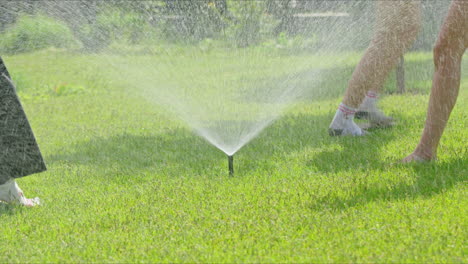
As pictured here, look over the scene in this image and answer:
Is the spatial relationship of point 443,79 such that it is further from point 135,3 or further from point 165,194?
point 135,3

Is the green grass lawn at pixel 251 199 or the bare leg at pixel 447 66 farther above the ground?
the bare leg at pixel 447 66

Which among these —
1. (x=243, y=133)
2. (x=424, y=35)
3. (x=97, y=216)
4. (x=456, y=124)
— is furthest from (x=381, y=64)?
(x=424, y=35)

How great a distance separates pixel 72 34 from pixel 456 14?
9485 mm

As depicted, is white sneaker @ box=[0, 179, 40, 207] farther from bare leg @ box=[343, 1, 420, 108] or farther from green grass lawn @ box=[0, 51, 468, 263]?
bare leg @ box=[343, 1, 420, 108]

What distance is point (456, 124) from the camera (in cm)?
505

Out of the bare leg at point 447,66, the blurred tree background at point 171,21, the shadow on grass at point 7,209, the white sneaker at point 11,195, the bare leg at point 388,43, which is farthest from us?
the blurred tree background at point 171,21

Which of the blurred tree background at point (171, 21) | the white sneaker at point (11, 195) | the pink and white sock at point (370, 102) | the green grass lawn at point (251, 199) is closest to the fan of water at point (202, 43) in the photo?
the blurred tree background at point (171, 21)

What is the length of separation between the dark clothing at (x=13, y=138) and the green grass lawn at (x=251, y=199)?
0.23 m

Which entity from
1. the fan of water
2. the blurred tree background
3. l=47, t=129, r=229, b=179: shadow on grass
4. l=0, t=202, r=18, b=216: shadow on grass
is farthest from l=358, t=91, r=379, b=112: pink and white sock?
the blurred tree background

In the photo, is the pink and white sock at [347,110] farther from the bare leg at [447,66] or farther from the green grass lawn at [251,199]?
the bare leg at [447,66]

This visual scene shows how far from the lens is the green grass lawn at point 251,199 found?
Answer: 279cm

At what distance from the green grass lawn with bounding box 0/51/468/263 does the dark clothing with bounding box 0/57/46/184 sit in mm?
235

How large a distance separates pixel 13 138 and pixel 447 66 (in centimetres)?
242

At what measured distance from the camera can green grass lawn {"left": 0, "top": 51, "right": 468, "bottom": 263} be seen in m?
2.79
